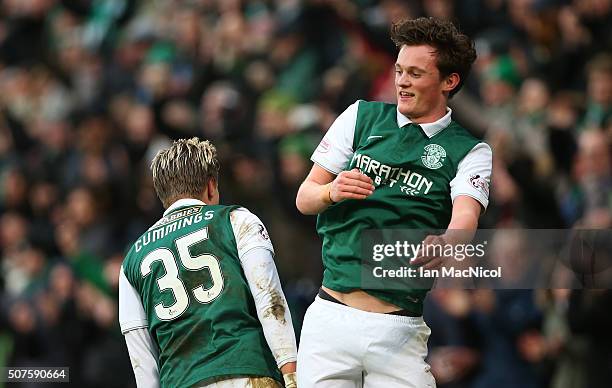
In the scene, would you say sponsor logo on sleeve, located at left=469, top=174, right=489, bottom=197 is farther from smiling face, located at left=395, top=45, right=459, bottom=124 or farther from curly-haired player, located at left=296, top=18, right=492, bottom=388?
smiling face, located at left=395, top=45, right=459, bottom=124

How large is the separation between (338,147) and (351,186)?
1.43ft

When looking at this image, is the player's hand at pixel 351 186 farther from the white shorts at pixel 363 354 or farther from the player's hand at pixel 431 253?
the white shorts at pixel 363 354

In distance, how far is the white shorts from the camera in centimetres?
501

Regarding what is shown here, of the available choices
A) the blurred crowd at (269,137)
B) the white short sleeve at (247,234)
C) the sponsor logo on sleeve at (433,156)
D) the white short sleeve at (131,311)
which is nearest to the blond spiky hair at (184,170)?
the white short sleeve at (247,234)

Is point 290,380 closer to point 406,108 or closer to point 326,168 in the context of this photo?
point 326,168

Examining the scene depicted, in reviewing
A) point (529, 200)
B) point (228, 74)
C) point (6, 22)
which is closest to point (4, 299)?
point (228, 74)

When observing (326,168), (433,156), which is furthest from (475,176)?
(326,168)

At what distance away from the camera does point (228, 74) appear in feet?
37.1

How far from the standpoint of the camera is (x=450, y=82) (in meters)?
5.26

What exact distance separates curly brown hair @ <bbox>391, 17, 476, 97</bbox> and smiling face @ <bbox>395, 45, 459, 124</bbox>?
→ 3 centimetres

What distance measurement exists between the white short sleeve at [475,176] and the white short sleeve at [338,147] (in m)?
0.50

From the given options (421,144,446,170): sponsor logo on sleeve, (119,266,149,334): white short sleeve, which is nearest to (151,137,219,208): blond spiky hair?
(119,266,149,334): white short sleeve

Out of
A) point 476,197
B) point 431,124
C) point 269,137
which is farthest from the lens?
point 269,137

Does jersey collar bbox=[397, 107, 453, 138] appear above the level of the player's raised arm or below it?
above
